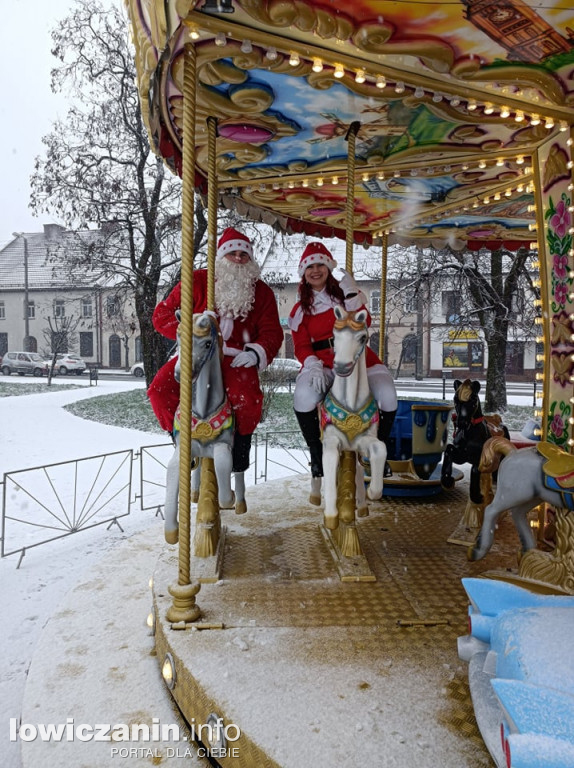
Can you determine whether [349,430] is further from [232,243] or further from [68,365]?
[68,365]

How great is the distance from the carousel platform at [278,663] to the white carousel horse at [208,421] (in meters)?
0.59

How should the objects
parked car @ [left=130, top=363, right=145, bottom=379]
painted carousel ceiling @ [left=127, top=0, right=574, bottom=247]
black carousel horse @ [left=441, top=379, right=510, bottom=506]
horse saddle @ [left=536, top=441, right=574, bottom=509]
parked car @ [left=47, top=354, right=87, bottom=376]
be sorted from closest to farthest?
painted carousel ceiling @ [left=127, top=0, right=574, bottom=247] < horse saddle @ [left=536, top=441, right=574, bottom=509] < black carousel horse @ [left=441, top=379, right=510, bottom=506] < parked car @ [left=130, top=363, right=145, bottom=379] < parked car @ [left=47, top=354, right=87, bottom=376]

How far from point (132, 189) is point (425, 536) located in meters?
12.2

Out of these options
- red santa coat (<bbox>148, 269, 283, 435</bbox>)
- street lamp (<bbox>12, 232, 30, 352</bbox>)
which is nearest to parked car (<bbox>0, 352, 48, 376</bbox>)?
street lamp (<bbox>12, 232, 30, 352</bbox>)

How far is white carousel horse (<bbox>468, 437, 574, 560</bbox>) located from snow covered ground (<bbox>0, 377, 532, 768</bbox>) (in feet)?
10.3

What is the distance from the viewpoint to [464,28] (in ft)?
9.29

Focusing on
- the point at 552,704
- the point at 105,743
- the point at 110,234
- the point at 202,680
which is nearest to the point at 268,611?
the point at 202,680

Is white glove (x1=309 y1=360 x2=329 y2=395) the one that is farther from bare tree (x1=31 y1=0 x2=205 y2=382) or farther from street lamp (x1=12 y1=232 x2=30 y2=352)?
street lamp (x1=12 y1=232 x2=30 y2=352)

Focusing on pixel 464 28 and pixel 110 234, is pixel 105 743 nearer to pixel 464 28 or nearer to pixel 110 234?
pixel 464 28

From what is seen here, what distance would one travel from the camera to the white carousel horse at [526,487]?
11.8 ft

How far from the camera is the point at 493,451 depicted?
170 inches

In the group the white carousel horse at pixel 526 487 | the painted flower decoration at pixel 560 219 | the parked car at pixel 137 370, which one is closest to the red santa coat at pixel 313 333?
the white carousel horse at pixel 526 487

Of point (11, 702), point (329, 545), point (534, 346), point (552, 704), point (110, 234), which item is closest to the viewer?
point (552, 704)

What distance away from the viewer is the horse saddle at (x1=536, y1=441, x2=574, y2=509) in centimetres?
352
